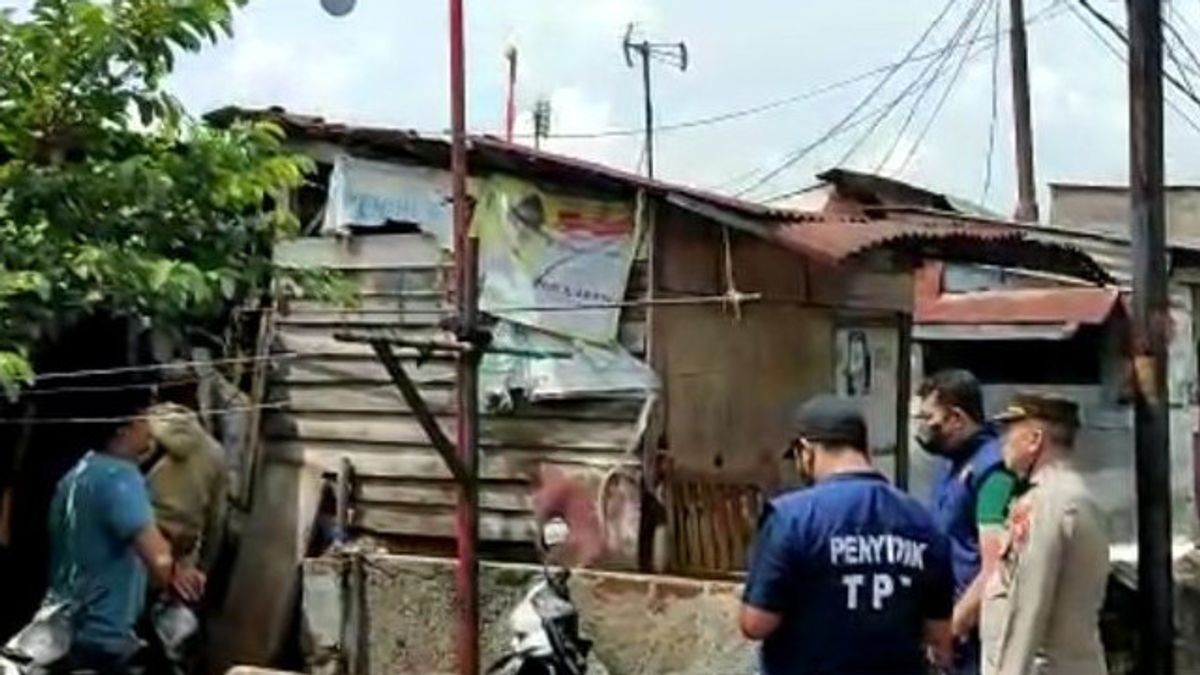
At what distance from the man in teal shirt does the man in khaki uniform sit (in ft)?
9.28

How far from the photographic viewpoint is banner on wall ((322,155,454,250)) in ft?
35.7

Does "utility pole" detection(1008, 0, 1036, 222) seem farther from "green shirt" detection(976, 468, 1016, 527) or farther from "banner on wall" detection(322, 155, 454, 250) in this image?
"green shirt" detection(976, 468, 1016, 527)

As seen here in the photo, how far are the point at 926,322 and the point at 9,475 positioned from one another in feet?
29.8

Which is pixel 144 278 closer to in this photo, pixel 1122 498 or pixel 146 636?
pixel 146 636

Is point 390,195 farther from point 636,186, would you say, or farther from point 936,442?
point 936,442

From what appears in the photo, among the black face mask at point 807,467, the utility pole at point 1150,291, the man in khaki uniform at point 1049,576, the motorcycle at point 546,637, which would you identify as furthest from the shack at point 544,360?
the black face mask at point 807,467

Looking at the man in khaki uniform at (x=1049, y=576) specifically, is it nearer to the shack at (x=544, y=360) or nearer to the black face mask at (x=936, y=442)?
the black face mask at (x=936, y=442)

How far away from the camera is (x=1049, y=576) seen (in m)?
6.37

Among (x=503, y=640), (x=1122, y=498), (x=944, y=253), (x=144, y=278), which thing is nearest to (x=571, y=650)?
(x=503, y=640)

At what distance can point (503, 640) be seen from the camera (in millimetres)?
9508

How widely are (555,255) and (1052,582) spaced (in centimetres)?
468

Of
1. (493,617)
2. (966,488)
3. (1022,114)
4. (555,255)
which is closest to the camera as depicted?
(966,488)

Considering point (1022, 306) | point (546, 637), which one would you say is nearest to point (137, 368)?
point (546, 637)

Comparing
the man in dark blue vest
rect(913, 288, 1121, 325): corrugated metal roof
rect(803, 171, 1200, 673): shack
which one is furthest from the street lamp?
rect(913, 288, 1121, 325): corrugated metal roof
